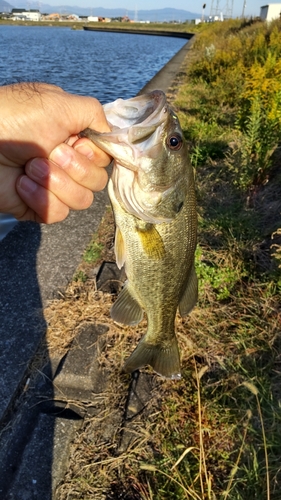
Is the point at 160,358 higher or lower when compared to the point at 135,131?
lower

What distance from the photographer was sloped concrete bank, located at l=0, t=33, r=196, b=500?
7.81 ft

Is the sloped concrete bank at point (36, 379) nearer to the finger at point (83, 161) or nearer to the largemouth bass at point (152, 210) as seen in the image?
the largemouth bass at point (152, 210)

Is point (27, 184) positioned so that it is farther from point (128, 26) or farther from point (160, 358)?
point (128, 26)

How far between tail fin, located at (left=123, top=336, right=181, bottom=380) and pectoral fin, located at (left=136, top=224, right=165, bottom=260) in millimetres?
630

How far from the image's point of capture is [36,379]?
114 inches

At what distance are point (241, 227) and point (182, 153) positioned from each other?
2.58m

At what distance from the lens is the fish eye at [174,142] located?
1.83 metres

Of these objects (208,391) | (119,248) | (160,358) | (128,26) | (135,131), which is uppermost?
(128,26)

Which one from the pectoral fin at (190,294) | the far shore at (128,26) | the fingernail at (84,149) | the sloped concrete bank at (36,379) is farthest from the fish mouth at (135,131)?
the far shore at (128,26)

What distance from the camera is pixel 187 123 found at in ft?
27.9

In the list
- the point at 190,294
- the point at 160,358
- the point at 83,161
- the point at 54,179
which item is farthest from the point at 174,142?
the point at 160,358

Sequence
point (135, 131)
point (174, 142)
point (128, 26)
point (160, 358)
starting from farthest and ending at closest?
point (128, 26), point (160, 358), point (174, 142), point (135, 131)

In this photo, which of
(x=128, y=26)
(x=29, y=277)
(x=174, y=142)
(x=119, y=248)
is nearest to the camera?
(x=174, y=142)

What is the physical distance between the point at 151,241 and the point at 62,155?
57 cm
